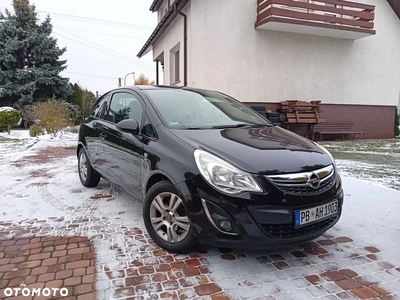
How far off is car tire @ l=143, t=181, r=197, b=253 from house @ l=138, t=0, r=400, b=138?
25.7 ft

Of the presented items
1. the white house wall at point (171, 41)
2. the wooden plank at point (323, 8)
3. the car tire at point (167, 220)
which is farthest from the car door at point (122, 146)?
the wooden plank at point (323, 8)

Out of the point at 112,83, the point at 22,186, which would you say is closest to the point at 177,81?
the point at 22,186

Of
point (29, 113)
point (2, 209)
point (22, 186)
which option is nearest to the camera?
point (2, 209)

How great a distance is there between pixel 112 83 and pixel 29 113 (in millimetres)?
32636

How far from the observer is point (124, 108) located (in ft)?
12.0

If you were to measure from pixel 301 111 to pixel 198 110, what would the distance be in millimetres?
8641

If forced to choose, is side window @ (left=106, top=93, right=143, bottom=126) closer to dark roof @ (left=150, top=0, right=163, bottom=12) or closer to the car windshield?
the car windshield

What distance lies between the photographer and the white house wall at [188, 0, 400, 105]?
32.8 ft

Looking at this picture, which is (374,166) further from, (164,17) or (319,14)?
(164,17)

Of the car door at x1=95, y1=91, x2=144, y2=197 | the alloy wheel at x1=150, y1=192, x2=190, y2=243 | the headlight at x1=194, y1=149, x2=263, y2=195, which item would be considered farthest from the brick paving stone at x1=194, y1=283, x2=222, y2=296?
the car door at x1=95, y1=91, x2=144, y2=197

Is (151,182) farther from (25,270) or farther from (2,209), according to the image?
(2,209)

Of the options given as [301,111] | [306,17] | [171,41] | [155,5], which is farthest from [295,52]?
[155,5]

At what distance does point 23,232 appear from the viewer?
3.04 m

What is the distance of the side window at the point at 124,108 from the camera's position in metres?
3.32
